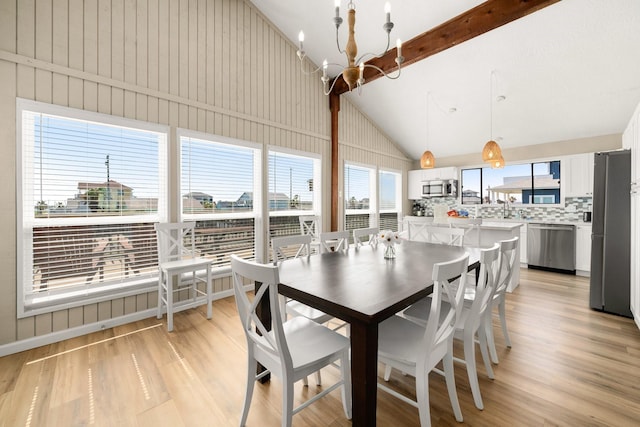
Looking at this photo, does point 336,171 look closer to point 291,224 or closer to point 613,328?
point 291,224

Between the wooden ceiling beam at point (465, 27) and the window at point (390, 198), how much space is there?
2813 millimetres

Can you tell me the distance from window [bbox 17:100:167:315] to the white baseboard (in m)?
0.28

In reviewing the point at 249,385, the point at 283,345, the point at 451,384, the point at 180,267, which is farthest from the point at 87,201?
the point at 451,384

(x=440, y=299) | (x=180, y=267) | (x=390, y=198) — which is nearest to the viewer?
(x=440, y=299)

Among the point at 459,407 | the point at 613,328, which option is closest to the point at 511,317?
the point at 613,328

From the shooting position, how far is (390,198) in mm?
6738

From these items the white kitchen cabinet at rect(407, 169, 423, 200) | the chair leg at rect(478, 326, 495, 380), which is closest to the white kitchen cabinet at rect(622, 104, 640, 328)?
the chair leg at rect(478, 326, 495, 380)

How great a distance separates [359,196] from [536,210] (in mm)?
3545

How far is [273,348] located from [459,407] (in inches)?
48.5

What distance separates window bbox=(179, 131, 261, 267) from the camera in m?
3.43

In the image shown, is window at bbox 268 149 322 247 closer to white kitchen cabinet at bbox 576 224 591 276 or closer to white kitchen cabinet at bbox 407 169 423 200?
white kitchen cabinet at bbox 407 169 423 200

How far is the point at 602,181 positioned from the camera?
10.1 feet

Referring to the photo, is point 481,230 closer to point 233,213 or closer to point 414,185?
point 414,185

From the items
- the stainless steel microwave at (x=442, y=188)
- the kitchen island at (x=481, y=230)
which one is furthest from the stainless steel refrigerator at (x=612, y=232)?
the stainless steel microwave at (x=442, y=188)
